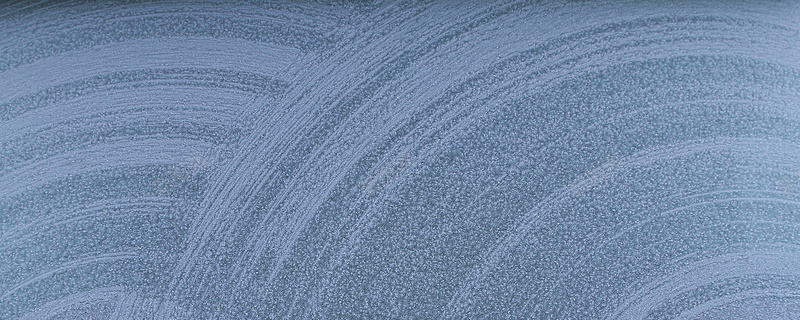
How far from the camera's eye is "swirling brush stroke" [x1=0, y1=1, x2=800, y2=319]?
65 centimetres

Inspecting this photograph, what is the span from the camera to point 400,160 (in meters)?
0.68

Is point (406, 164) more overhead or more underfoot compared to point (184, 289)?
more overhead

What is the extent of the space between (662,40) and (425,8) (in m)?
0.36

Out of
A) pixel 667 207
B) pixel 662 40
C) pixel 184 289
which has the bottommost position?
pixel 184 289

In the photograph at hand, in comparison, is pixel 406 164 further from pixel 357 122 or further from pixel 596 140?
pixel 596 140

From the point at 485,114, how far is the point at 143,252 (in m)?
0.53

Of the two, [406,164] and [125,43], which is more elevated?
[125,43]

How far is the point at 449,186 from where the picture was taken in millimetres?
670

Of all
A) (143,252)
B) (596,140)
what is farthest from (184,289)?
(596,140)

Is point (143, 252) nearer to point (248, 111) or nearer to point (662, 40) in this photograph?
point (248, 111)

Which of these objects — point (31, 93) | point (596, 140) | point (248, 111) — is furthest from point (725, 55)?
point (31, 93)

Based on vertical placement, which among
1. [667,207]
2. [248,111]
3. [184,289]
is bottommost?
[184,289]

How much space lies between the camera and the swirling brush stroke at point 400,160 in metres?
0.65

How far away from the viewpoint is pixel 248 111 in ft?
2.26
